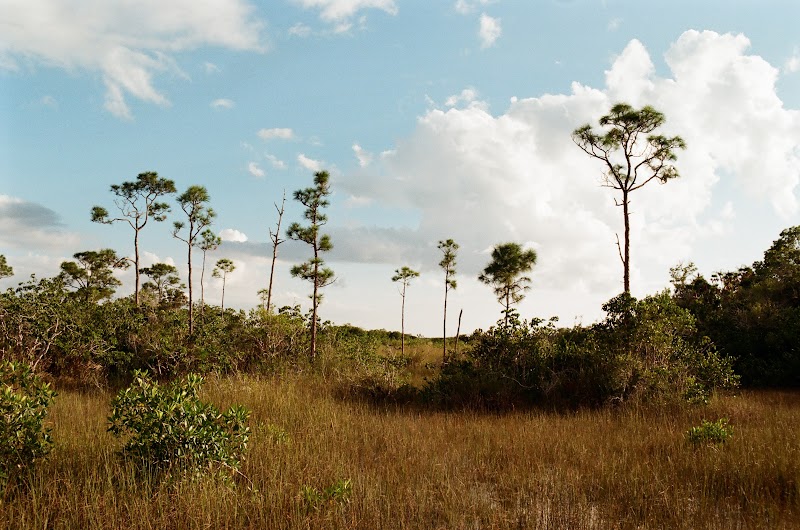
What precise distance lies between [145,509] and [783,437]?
9.29 meters

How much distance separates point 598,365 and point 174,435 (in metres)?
9.91

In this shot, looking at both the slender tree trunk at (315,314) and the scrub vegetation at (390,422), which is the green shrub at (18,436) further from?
the slender tree trunk at (315,314)

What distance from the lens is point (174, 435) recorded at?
17.8ft

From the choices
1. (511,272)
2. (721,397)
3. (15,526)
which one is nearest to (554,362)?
(721,397)

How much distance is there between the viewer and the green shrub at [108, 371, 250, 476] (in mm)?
5402

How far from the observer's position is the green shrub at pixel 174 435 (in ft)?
17.7

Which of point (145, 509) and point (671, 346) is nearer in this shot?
point (145, 509)

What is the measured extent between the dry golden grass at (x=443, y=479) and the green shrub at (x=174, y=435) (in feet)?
0.90

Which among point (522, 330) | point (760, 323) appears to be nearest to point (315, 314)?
point (522, 330)

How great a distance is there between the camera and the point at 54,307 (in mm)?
14008

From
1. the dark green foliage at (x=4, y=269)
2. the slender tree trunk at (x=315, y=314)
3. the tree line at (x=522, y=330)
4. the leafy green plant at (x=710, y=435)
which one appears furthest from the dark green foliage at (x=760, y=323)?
the dark green foliage at (x=4, y=269)

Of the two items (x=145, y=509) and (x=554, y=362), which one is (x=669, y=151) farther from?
(x=145, y=509)

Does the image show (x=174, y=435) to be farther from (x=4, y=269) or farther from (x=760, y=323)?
(x=4, y=269)

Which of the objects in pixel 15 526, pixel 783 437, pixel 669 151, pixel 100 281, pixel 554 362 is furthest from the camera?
pixel 100 281
